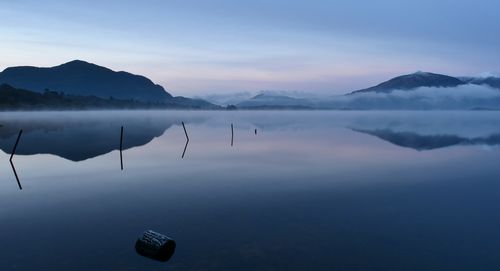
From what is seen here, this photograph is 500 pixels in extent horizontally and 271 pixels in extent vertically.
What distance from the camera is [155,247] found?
1355cm

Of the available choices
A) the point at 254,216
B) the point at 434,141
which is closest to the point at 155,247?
the point at 254,216

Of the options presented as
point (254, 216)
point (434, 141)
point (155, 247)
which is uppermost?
point (155, 247)

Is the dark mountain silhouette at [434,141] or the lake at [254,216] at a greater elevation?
the lake at [254,216]

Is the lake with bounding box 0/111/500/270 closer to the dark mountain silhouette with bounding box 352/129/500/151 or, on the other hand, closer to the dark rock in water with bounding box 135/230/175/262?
the dark rock in water with bounding box 135/230/175/262

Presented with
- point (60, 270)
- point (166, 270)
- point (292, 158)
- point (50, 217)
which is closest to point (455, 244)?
point (166, 270)

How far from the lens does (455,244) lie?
1531 cm

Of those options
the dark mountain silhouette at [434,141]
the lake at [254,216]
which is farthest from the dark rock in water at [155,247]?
the dark mountain silhouette at [434,141]

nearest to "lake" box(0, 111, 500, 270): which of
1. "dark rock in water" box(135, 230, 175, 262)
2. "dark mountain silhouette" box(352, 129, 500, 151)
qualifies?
"dark rock in water" box(135, 230, 175, 262)

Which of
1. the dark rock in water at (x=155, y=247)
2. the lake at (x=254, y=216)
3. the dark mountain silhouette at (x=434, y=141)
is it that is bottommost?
the dark mountain silhouette at (x=434, y=141)

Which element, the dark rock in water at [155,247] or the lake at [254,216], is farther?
the lake at [254,216]

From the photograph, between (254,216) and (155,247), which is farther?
(254,216)

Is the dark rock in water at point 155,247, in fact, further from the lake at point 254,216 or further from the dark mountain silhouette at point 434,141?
the dark mountain silhouette at point 434,141

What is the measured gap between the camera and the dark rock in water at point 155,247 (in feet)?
44.6

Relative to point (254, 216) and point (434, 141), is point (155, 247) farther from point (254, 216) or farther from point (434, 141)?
point (434, 141)
